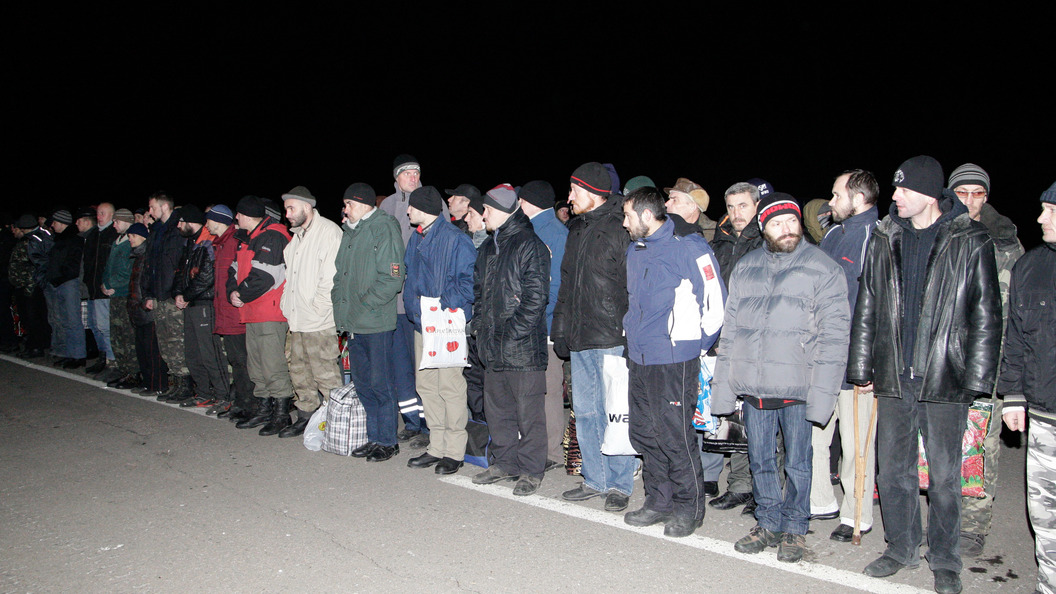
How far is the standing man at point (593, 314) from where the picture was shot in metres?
5.02

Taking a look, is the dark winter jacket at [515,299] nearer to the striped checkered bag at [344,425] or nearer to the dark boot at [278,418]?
the striped checkered bag at [344,425]

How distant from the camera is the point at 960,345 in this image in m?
3.76

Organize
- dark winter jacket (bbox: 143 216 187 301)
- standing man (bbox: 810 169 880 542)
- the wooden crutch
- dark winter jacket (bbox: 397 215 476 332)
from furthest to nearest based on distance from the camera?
dark winter jacket (bbox: 143 216 187 301)
dark winter jacket (bbox: 397 215 476 332)
standing man (bbox: 810 169 880 542)
the wooden crutch

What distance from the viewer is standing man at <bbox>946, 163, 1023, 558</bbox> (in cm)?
421

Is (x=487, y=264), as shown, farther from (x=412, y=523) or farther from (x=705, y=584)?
(x=705, y=584)

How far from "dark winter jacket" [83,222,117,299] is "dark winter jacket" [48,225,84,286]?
53cm

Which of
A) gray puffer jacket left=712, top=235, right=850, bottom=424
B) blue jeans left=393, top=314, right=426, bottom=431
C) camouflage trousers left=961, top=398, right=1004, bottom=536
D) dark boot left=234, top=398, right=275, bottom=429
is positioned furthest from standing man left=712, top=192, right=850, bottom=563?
dark boot left=234, top=398, right=275, bottom=429

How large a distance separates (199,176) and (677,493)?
29.6m

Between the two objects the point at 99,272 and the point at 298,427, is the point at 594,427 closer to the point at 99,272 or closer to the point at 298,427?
the point at 298,427

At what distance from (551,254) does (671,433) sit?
6.49 feet

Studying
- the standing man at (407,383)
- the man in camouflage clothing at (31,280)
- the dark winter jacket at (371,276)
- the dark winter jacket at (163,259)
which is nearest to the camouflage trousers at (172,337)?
the dark winter jacket at (163,259)

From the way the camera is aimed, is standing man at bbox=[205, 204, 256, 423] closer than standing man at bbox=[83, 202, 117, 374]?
Yes

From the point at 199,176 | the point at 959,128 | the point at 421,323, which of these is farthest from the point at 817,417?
the point at 199,176

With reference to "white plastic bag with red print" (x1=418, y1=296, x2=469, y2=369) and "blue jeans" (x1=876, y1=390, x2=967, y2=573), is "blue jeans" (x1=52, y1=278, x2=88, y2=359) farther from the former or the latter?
"blue jeans" (x1=876, y1=390, x2=967, y2=573)
